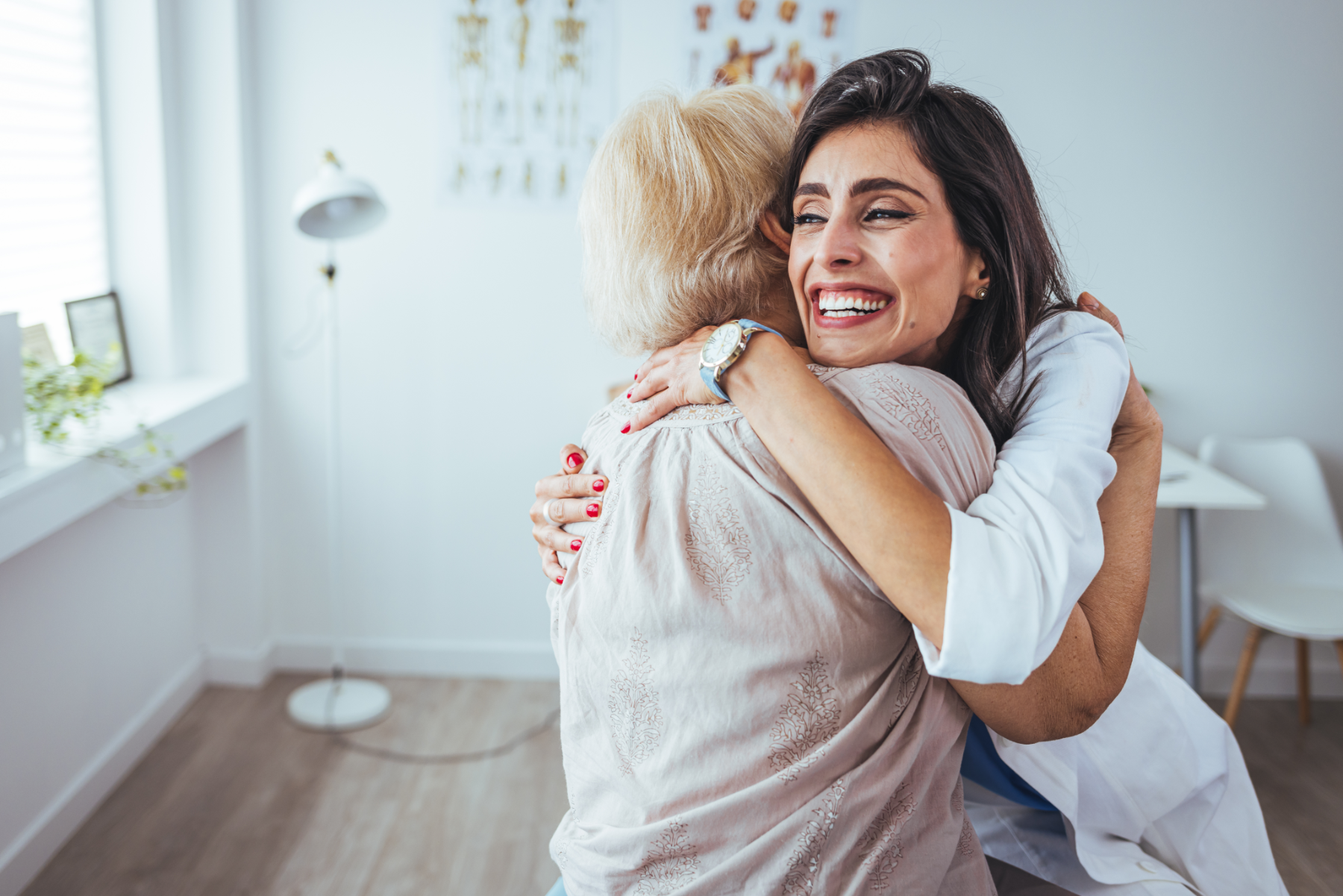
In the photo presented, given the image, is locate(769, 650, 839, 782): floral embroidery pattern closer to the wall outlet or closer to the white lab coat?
the white lab coat

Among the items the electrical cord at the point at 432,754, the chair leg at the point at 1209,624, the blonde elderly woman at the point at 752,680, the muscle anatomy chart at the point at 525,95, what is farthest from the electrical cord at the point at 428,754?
the chair leg at the point at 1209,624

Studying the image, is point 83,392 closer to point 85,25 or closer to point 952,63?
point 85,25

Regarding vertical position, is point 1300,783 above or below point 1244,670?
below

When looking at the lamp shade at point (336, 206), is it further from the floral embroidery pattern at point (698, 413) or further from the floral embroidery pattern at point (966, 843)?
the floral embroidery pattern at point (966, 843)

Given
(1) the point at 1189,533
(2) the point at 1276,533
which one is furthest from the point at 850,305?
(2) the point at 1276,533

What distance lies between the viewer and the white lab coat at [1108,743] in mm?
825

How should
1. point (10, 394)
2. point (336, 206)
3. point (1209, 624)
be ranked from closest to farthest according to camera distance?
1. point (10, 394)
2. point (336, 206)
3. point (1209, 624)

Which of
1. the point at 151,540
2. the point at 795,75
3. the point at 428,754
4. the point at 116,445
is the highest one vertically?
the point at 795,75

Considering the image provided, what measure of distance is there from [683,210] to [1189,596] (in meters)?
2.31

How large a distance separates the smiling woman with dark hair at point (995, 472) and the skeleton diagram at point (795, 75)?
2.00 metres

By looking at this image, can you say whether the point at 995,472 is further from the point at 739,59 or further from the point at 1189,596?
the point at 739,59

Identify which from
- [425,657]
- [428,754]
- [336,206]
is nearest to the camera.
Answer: [336,206]

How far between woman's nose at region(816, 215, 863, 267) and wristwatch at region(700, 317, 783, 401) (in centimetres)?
11

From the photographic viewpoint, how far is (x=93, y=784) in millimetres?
2307
